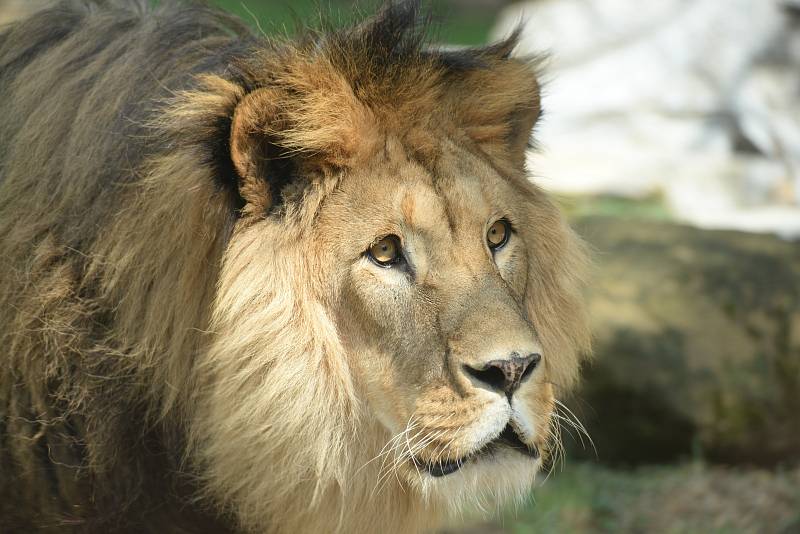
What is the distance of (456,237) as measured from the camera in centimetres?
279

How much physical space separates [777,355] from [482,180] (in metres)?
2.75

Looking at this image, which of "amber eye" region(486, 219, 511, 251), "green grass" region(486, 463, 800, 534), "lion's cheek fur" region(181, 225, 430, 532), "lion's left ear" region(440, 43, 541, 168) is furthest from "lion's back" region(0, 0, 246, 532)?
"green grass" region(486, 463, 800, 534)

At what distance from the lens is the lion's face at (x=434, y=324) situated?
8.55 feet

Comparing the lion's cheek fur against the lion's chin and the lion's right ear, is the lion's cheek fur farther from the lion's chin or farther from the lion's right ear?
the lion's chin

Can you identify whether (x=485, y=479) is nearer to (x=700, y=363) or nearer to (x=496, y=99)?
(x=496, y=99)

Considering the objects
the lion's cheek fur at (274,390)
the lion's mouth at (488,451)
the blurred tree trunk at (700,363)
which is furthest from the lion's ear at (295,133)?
the blurred tree trunk at (700,363)

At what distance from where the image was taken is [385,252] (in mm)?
2773

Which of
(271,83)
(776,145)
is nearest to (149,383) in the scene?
(271,83)

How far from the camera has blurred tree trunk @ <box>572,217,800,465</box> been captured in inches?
199

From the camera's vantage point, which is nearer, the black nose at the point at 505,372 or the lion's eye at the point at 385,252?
the black nose at the point at 505,372

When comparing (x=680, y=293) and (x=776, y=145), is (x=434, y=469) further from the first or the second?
(x=776, y=145)

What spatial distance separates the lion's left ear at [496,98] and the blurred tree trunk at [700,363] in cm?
201

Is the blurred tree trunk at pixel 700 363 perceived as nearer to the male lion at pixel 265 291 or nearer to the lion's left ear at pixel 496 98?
the lion's left ear at pixel 496 98

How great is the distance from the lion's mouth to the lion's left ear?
2.85 ft
